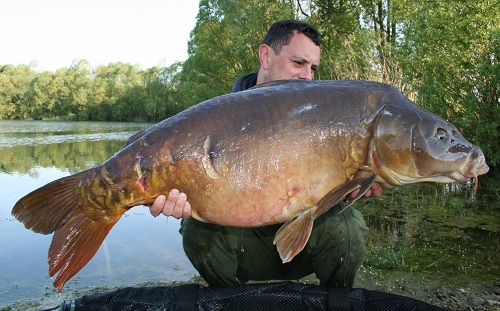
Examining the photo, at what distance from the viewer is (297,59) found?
2.81 meters

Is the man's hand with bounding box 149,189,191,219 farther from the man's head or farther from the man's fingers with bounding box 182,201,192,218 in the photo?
the man's head

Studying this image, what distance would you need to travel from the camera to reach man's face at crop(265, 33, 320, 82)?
9.18 ft

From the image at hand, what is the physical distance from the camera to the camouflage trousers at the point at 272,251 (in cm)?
224

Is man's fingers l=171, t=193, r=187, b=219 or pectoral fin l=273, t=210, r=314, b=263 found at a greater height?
man's fingers l=171, t=193, r=187, b=219

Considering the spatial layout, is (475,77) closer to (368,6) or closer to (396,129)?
(396,129)

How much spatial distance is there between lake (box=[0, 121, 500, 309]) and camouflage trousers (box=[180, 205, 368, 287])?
1.87ft

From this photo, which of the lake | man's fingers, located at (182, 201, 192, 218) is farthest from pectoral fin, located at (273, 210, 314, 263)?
the lake

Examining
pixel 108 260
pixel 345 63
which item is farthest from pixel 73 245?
pixel 345 63

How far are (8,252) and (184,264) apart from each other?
61.5 inches

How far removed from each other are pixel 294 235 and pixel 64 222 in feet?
2.85

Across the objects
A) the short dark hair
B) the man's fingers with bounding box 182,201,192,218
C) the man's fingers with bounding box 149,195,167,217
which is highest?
the short dark hair

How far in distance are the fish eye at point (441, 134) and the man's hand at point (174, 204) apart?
0.96 metres

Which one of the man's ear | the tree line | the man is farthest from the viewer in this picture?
the tree line

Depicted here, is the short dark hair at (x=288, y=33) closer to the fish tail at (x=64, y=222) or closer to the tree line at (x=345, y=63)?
the fish tail at (x=64, y=222)
